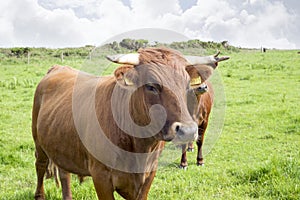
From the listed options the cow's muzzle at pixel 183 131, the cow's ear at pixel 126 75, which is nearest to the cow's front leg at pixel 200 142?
the cow's ear at pixel 126 75

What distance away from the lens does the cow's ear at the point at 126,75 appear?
9.43 ft

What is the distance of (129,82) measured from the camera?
289 cm

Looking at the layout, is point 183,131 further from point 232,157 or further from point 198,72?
point 232,157

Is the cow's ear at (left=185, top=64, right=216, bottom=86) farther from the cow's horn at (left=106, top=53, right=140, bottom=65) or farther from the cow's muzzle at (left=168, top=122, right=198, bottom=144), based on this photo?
the cow's muzzle at (left=168, top=122, right=198, bottom=144)

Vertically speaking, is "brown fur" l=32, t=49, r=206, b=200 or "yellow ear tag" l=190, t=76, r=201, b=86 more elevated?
"yellow ear tag" l=190, t=76, r=201, b=86

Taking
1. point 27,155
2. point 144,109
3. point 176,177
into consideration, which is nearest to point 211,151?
point 176,177

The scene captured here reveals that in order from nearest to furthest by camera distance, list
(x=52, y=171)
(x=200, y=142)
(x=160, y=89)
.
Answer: (x=160, y=89) → (x=52, y=171) → (x=200, y=142)

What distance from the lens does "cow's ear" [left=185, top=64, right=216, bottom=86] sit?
314cm

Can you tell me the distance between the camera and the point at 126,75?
288cm

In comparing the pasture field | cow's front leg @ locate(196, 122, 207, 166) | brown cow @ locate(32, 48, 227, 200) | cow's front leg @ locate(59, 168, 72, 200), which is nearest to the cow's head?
brown cow @ locate(32, 48, 227, 200)

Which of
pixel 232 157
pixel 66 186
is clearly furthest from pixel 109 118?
pixel 232 157

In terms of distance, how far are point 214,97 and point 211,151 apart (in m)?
1.13

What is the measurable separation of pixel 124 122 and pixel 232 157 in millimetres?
4112

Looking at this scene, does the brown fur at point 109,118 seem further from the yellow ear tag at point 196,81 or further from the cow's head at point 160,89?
the yellow ear tag at point 196,81
